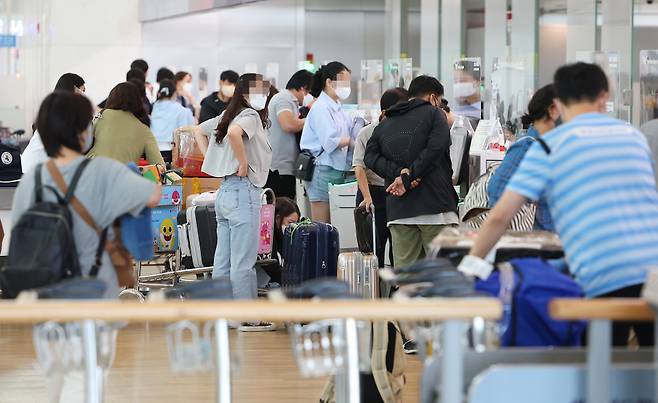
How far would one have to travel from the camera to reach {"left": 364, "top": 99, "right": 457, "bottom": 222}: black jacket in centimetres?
642

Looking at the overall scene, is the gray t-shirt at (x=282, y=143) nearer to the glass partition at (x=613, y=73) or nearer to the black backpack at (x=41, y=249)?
the glass partition at (x=613, y=73)

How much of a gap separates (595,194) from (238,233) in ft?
12.9

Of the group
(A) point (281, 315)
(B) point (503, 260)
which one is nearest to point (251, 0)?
(B) point (503, 260)

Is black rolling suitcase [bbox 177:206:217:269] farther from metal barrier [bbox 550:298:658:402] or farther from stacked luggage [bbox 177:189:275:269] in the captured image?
metal barrier [bbox 550:298:658:402]

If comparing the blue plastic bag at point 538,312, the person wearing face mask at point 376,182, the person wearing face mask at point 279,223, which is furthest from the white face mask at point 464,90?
the blue plastic bag at point 538,312

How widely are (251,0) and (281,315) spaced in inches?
446

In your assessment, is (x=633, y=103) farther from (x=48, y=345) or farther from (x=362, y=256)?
(x=48, y=345)

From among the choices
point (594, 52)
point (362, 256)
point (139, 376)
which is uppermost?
point (594, 52)

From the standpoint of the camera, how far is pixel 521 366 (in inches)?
123

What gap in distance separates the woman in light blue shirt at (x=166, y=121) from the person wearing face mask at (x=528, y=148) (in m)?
6.07

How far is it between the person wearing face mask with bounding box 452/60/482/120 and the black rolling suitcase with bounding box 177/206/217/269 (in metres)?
2.49

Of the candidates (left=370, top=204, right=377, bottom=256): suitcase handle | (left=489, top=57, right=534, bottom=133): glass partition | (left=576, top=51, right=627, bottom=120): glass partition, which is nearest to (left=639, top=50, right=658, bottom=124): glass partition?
(left=576, top=51, right=627, bottom=120): glass partition

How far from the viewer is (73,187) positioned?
390 centimetres

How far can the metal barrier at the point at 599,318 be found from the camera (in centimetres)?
304
